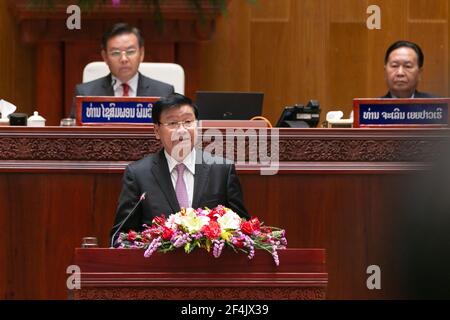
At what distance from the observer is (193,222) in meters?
3.43

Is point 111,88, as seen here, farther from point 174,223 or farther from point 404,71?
point 174,223

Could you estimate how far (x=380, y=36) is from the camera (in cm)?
815

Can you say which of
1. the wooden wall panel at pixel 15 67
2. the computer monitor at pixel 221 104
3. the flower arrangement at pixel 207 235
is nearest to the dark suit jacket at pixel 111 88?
the computer monitor at pixel 221 104

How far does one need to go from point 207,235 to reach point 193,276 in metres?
0.16

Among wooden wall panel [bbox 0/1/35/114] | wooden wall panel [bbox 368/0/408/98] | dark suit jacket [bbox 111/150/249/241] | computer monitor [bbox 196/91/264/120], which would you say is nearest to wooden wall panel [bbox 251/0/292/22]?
wooden wall panel [bbox 368/0/408/98]

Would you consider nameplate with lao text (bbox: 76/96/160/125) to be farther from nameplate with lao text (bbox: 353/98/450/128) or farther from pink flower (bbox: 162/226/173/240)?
pink flower (bbox: 162/226/173/240)

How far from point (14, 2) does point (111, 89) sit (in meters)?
2.02

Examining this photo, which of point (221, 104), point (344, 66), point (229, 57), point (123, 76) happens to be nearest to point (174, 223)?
point (221, 104)

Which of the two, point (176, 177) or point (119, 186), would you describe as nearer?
point (176, 177)

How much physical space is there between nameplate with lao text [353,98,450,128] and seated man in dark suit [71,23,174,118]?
145 centimetres

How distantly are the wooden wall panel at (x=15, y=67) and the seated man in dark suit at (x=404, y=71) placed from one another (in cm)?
335

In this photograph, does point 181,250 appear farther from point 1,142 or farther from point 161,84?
point 161,84

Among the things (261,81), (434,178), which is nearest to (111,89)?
(261,81)

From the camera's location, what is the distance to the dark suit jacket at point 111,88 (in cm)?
589
